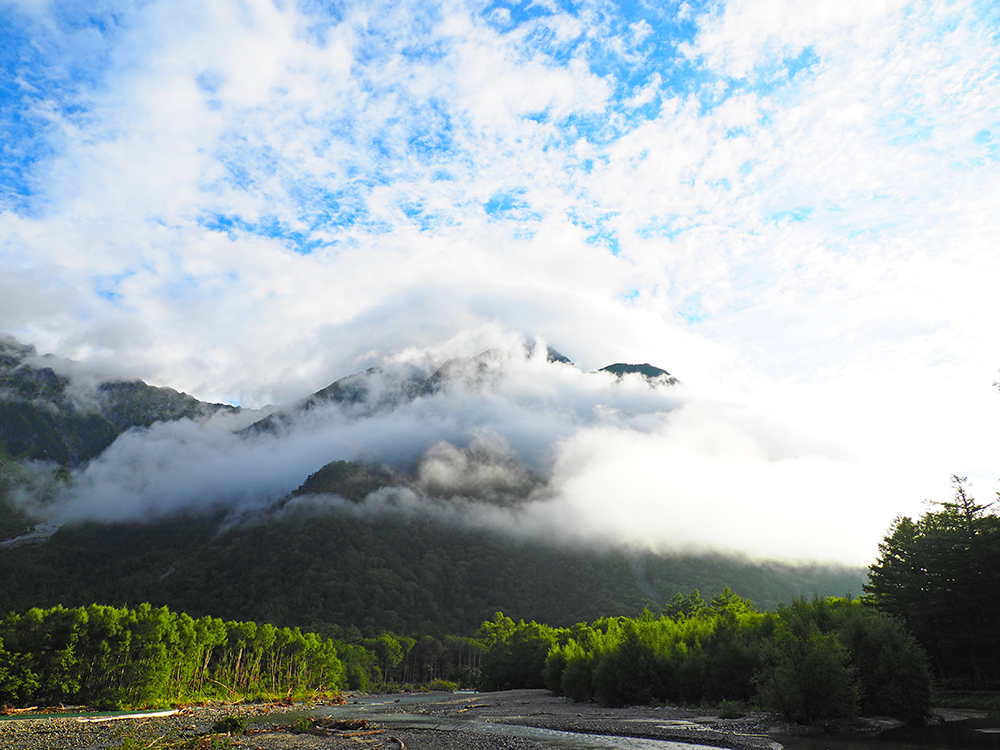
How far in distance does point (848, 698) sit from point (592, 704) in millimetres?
47416

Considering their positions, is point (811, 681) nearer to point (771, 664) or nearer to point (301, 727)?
point (771, 664)

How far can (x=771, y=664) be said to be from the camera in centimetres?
5150

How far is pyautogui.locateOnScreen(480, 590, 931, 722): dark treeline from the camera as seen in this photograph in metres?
45.3

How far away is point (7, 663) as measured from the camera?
74.0 metres

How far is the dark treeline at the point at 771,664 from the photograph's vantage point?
149 ft

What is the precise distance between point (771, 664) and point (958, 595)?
26.0m

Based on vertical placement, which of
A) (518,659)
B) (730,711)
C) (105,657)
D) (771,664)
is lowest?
(518,659)

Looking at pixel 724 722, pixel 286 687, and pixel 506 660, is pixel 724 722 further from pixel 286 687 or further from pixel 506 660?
pixel 286 687

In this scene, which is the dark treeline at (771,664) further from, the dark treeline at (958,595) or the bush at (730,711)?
the dark treeline at (958,595)

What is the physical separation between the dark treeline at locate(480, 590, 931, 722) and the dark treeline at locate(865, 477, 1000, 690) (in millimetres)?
7253

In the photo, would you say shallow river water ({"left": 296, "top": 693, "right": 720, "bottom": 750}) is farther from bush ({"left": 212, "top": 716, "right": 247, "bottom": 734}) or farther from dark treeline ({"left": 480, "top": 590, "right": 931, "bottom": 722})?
bush ({"left": 212, "top": 716, "right": 247, "bottom": 734})

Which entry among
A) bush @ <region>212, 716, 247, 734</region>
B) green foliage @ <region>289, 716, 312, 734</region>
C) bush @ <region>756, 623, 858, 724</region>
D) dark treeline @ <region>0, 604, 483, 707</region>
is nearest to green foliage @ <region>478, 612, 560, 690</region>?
dark treeline @ <region>0, 604, 483, 707</region>

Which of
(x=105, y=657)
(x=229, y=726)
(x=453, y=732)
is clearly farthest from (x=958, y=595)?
(x=105, y=657)

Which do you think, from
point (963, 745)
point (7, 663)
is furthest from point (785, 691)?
point (7, 663)
